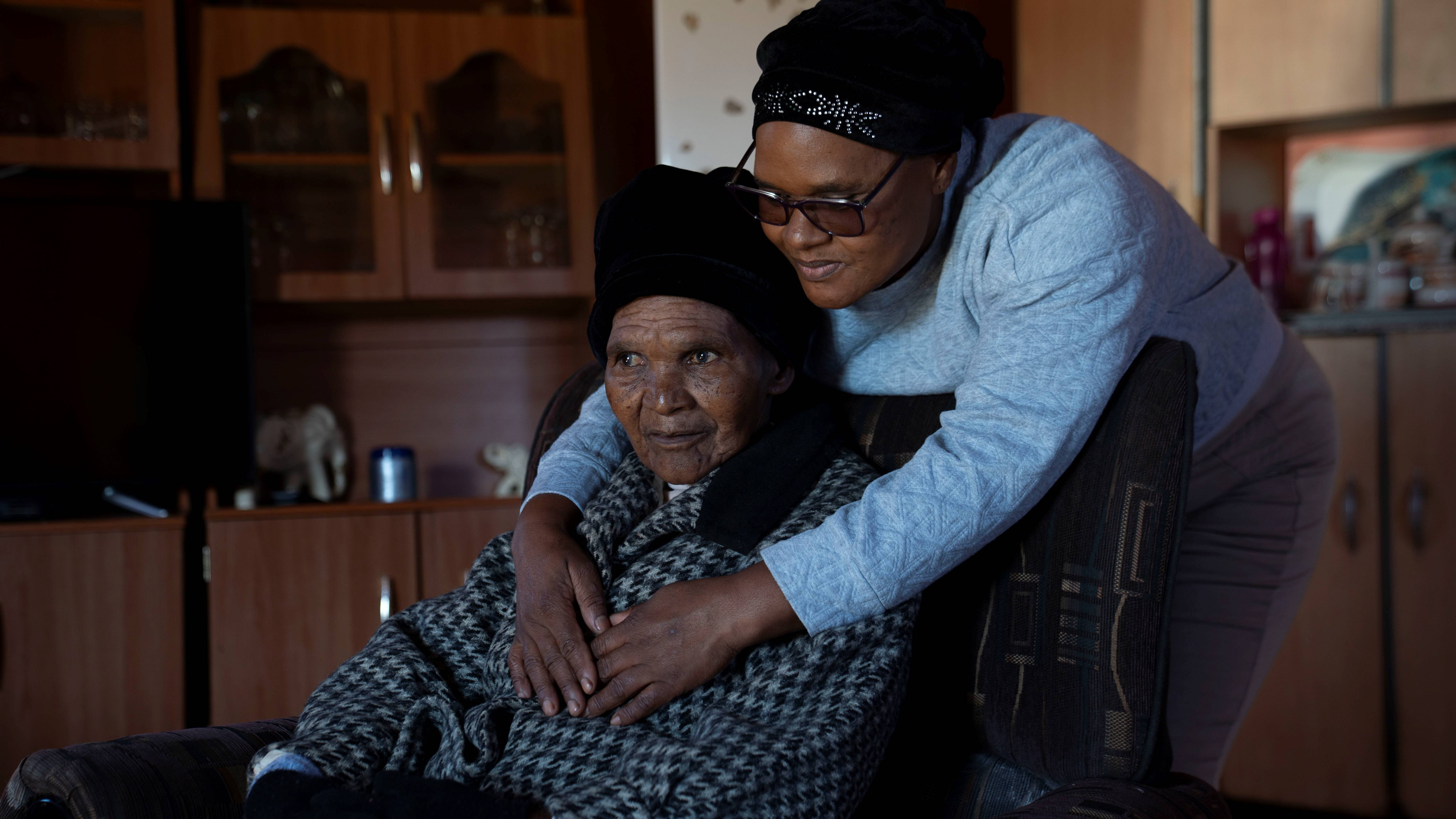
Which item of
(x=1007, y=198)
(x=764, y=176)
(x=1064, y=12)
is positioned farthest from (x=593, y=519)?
(x=1064, y=12)

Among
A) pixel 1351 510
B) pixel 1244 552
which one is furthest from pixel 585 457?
pixel 1351 510

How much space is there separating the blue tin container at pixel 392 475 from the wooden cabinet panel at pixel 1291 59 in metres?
2.39

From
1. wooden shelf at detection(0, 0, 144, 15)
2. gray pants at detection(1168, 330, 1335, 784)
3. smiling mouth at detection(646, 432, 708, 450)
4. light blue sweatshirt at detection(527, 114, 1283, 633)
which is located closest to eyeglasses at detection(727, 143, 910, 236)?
light blue sweatshirt at detection(527, 114, 1283, 633)

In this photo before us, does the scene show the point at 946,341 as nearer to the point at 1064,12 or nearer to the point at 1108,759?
the point at 1108,759

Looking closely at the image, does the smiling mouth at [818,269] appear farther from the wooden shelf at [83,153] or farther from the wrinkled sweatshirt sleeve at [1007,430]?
the wooden shelf at [83,153]

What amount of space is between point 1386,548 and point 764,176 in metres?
2.17

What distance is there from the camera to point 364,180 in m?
2.98

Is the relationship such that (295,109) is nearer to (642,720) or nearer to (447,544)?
(447,544)

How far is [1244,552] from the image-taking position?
1.51 metres

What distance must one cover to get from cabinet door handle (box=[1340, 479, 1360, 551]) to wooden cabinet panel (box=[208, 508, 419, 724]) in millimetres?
2428

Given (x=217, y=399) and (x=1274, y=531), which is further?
(x=217, y=399)

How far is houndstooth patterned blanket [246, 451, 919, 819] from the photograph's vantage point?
88 cm

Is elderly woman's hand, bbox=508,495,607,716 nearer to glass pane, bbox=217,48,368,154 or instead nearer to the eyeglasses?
the eyeglasses

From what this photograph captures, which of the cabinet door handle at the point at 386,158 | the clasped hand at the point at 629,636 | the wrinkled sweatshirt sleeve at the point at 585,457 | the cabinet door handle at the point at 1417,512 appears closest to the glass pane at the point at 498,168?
the cabinet door handle at the point at 386,158
